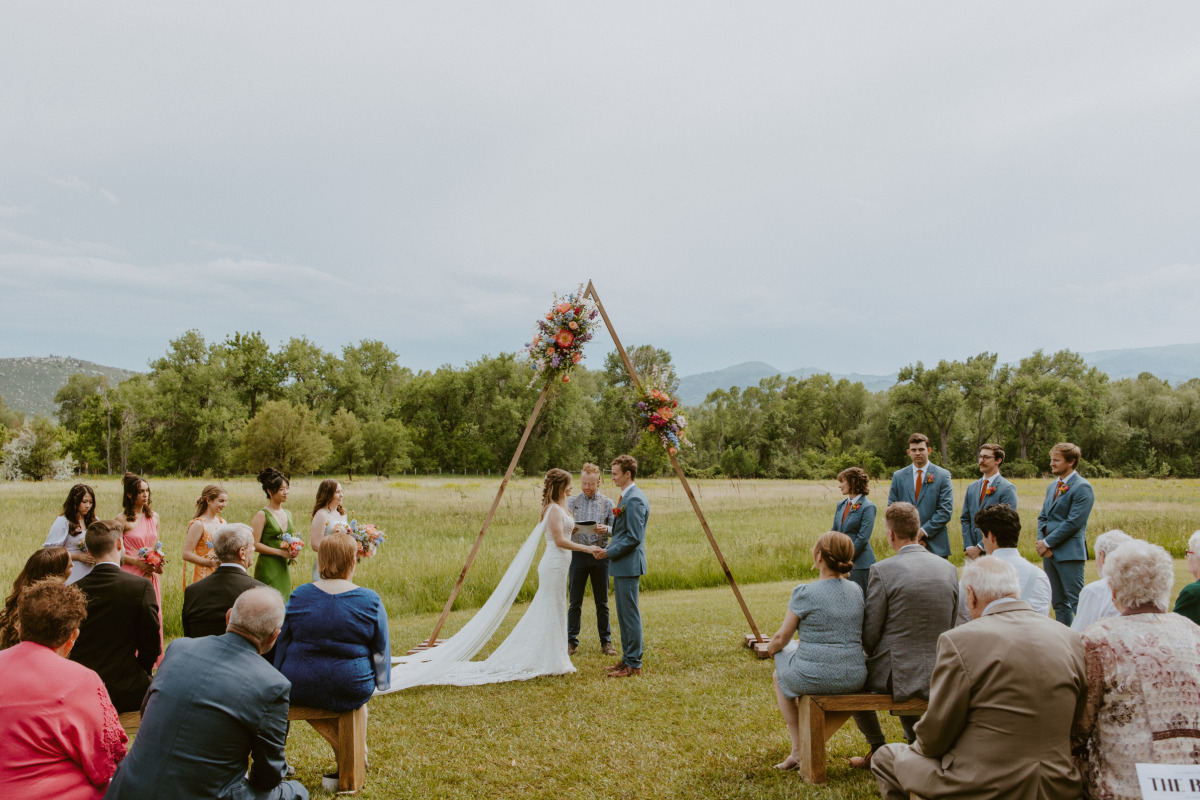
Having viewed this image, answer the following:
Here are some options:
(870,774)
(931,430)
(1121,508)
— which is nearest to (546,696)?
(870,774)

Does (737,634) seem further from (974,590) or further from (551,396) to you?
(974,590)

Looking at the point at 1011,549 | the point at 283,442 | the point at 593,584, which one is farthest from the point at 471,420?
the point at 1011,549

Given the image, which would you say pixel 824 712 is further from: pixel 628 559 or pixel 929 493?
pixel 929 493

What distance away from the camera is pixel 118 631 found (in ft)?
15.6

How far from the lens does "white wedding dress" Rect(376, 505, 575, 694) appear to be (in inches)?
298

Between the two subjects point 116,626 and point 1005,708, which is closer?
point 1005,708

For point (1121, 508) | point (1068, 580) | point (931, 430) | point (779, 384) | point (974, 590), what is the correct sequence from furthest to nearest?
point (779, 384) → point (931, 430) → point (1121, 508) → point (1068, 580) → point (974, 590)

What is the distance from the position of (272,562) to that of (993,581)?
6.60m

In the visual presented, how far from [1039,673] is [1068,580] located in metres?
6.04

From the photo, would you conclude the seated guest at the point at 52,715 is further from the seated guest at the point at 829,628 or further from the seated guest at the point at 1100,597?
the seated guest at the point at 1100,597

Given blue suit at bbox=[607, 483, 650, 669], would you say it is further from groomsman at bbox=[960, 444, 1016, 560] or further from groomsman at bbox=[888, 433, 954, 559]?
groomsman at bbox=[960, 444, 1016, 560]

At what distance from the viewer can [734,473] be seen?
235 feet

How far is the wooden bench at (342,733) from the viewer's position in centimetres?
479

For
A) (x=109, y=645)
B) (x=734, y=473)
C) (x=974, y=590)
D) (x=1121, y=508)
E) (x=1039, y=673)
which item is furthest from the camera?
(x=734, y=473)
